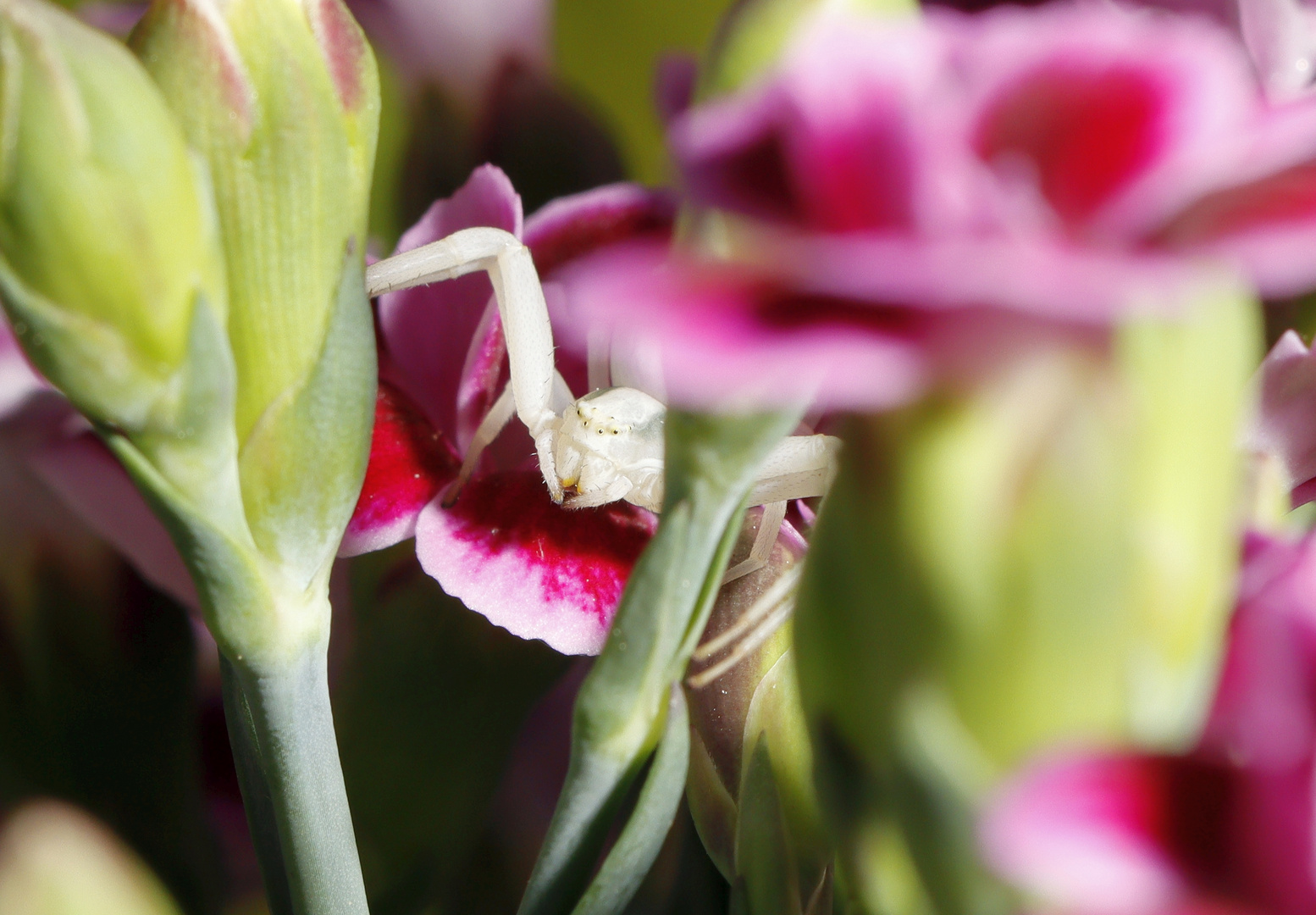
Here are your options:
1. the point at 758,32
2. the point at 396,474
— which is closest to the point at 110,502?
the point at 396,474

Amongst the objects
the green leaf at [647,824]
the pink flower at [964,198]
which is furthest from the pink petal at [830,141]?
the green leaf at [647,824]

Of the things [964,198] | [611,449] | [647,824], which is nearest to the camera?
[964,198]

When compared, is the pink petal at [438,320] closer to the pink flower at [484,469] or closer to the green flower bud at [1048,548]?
the pink flower at [484,469]

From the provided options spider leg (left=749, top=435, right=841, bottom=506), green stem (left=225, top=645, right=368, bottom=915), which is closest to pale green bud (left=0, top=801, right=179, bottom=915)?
green stem (left=225, top=645, right=368, bottom=915)

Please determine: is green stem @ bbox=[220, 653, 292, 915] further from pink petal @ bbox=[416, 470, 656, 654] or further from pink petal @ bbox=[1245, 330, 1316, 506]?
pink petal @ bbox=[1245, 330, 1316, 506]

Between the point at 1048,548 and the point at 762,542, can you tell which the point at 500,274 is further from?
the point at 1048,548
